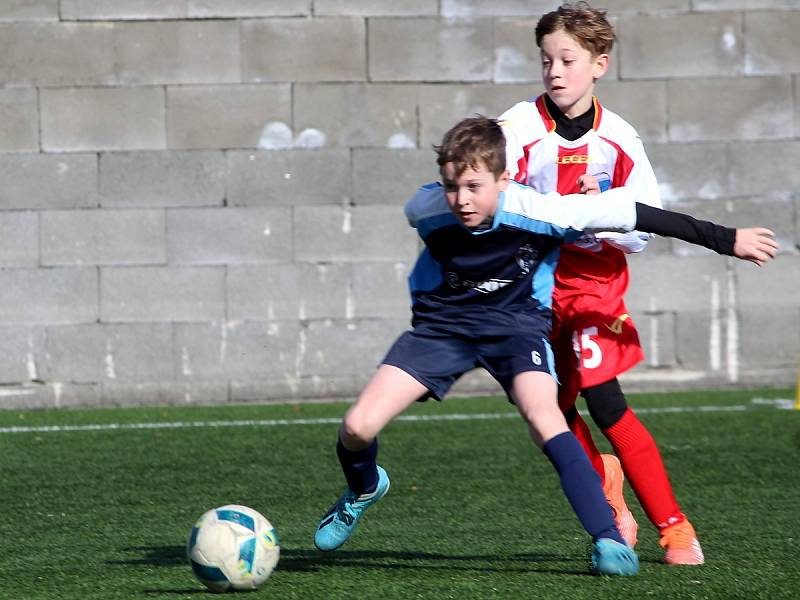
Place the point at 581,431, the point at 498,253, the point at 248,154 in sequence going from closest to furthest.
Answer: the point at 498,253, the point at 581,431, the point at 248,154

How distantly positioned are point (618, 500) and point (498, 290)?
925mm

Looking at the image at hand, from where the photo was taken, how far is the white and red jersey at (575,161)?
4332 millimetres

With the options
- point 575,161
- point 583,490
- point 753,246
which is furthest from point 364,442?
point 753,246

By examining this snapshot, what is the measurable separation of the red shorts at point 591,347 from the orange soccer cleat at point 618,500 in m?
0.29

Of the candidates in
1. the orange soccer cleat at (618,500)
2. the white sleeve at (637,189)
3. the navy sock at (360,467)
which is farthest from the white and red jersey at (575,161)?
the navy sock at (360,467)

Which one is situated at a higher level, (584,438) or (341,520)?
(584,438)

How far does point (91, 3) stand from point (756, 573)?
6262 mm

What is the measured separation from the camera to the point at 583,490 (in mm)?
3795

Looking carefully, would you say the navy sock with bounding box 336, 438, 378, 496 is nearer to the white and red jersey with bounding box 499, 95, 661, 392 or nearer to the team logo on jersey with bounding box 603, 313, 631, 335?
the white and red jersey with bounding box 499, 95, 661, 392

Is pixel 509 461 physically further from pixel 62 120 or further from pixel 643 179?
pixel 62 120

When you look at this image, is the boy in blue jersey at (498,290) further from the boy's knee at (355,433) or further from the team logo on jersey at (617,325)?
the team logo on jersey at (617,325)

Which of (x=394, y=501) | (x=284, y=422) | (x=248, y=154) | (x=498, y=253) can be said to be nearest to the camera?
(x=498, y=253)

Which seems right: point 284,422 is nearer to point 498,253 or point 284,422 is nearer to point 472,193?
point 498,253

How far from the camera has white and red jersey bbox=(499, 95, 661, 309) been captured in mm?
4332
